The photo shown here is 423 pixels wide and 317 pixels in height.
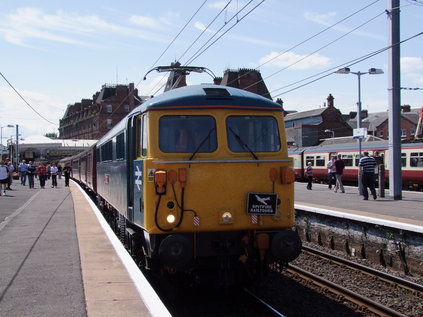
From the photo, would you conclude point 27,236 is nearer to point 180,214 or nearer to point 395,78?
point 180,214

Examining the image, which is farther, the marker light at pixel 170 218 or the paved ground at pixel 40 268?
the marker light at pixel 170 218

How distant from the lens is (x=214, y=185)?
271 inches

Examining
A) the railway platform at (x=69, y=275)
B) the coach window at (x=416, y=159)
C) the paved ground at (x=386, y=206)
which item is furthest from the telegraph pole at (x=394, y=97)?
the railway platform at (x=69, y=275)

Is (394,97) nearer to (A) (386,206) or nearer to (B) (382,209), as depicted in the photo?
(A) (386,206)

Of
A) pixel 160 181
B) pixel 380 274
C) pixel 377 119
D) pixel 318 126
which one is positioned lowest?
pixel 380 274

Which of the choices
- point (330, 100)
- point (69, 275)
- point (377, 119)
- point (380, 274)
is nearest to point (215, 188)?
point (69, 275)

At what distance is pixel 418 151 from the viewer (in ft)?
80.3

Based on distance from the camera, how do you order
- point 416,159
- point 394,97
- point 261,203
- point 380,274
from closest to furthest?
1. point 261,203
2. point 380,274
3. point 394,97
4. point 416,159

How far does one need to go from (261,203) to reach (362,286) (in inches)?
132

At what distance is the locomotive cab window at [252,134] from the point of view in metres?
7.19

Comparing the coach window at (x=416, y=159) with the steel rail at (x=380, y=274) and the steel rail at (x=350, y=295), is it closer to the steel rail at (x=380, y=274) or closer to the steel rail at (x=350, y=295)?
the steel rail at (x=380, y=274)

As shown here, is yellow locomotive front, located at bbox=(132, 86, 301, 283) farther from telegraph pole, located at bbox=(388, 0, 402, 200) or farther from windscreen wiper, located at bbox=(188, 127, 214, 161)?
telegraph pole, located at bbox=(388, 0, 402, 200)

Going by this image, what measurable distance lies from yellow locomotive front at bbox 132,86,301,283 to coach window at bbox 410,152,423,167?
19135 mm

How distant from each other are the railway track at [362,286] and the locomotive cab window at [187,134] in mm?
3370
